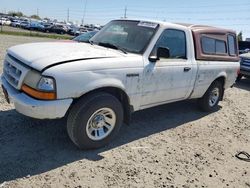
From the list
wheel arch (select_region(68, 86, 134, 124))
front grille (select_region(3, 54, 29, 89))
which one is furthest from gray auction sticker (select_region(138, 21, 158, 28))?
front grille (select_region(3, 54, 29, 89))

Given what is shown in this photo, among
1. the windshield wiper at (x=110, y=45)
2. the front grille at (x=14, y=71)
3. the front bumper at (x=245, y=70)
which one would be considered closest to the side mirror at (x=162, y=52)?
the windshield wiper at (x=110, y=45)

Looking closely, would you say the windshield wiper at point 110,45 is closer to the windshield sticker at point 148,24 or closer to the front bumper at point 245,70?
the windshield sticker at point 148,24

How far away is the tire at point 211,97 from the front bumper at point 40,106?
12.6 feet

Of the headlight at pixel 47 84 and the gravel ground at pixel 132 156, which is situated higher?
the headlight at pixel 47 84

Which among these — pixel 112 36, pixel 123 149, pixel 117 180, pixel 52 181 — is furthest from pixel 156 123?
pixel 52 181

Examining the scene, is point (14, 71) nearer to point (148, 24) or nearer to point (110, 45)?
point (110, 45)

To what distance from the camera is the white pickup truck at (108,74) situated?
3.68m

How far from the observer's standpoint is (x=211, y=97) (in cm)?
686

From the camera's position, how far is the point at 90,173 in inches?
146

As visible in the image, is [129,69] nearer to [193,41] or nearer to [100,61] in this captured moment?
[100,61]

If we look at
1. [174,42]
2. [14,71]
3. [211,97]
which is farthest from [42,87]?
[211,97]

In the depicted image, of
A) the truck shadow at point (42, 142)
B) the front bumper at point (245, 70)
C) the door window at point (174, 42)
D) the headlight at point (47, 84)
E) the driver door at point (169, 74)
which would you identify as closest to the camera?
the headlight at point (47, 84)

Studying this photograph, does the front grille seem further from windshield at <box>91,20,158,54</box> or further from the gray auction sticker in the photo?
the gray auction sticker

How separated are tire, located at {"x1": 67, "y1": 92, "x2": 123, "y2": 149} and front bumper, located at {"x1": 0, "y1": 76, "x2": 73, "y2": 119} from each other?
0.74 feet
